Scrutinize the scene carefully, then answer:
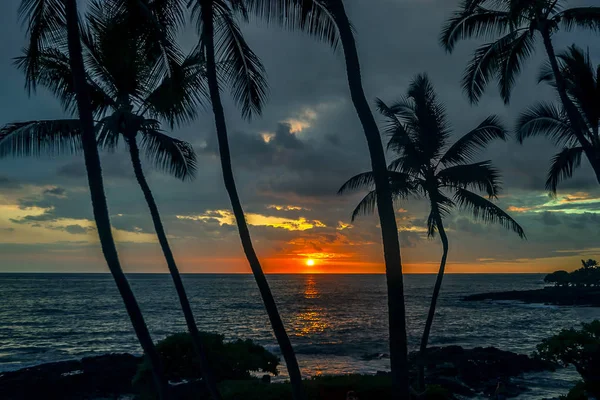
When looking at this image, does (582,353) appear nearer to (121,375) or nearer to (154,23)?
(154,23)

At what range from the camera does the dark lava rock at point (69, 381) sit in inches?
951

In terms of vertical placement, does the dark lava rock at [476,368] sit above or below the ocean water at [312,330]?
above

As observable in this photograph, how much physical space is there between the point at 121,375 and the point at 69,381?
9.01ft

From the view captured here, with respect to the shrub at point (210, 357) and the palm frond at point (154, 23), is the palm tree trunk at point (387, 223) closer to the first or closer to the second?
the palm frond at point (154, 23)

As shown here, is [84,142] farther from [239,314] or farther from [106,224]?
[239,314]

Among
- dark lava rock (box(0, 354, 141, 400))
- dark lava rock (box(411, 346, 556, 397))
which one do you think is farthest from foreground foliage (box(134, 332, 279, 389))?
dark lava rock (box(411, 346, 556, 397))

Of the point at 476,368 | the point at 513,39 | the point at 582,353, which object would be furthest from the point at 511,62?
the point at 476,368

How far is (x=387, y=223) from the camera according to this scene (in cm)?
676

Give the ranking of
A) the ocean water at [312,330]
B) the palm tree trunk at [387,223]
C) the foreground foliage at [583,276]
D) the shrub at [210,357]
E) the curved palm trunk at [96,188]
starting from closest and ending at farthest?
the palm tree trunk at [387,223], the curved palm trunk at [96,188], the shrub at [210,357], the ocean water at [312,330], the foreground foliage at [583,276]

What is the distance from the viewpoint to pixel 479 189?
1645cm

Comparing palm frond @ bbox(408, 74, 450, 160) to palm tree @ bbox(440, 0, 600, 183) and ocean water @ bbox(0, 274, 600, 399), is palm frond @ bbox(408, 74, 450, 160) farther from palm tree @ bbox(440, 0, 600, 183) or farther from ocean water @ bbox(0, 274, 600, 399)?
ocean water @ bbox(0, 274, 600, 399)

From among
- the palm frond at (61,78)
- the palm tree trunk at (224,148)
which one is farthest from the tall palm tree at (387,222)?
the palm frond at (61,78)

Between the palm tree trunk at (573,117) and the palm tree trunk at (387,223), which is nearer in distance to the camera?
the palm tree trunk at (387,223)

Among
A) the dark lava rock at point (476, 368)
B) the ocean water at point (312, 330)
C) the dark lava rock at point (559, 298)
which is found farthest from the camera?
the dark lava rock at point (559, 298)
